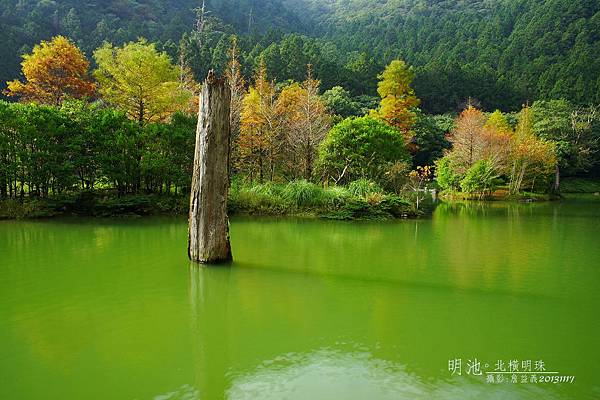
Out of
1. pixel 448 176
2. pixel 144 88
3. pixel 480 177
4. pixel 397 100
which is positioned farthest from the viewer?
pixel 397 100

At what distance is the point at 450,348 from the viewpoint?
438 centimetres

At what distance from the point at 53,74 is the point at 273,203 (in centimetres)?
1408

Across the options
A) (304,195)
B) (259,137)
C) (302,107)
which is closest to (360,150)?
(304,195)

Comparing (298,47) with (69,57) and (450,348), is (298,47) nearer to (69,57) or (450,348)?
(69,57)

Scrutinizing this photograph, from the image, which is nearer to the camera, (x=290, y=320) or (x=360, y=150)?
(x=290, y=320)

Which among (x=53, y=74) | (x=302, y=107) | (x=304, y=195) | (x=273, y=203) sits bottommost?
(x=273, y=203)

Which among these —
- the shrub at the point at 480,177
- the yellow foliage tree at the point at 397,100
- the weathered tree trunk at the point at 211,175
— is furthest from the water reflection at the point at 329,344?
the yellow foliage tree at the point at 397,100

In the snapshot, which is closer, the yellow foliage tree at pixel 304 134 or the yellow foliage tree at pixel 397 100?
the yellow foliage tree at pixel 304 134

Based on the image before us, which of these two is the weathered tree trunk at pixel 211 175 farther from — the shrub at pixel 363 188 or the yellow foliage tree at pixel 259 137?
the yellow foliage tree at pixel 259 137

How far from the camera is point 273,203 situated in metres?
15.3

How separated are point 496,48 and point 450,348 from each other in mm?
69008

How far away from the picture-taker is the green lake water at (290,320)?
3682 mm

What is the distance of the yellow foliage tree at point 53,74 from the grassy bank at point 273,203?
9.52 metres

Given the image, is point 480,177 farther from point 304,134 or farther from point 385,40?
point 385,40
